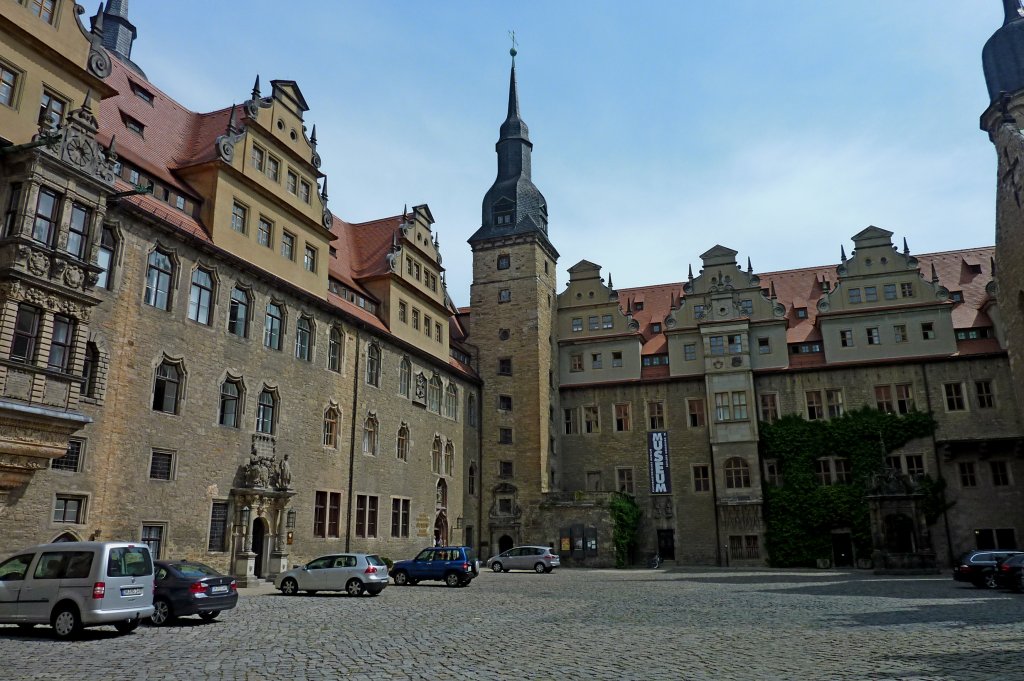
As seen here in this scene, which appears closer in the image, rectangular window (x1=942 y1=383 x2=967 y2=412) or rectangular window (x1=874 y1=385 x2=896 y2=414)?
rectangular window (x1=942 y1=383 x2=967 y2=412)

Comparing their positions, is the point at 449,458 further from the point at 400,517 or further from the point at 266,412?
the point at 266,412

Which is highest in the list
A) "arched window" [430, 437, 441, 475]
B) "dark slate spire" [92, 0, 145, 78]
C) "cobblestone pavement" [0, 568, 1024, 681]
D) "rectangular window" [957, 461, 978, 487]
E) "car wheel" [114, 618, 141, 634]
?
"dark slate spire" [92, 0, 145, 78]

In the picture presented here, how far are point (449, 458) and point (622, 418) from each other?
11.0 m

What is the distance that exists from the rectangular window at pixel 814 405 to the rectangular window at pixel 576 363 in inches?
519

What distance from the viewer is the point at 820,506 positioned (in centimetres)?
3938

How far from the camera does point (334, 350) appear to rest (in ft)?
103

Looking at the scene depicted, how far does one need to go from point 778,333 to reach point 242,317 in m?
29.6

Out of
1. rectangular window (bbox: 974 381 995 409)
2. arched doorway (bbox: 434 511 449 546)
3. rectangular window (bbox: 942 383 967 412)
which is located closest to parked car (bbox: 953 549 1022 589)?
rectangular window (bbox: 942 383 967 412)

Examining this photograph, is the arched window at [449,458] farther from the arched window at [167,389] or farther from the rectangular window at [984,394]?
the rectangular window at [984,394]

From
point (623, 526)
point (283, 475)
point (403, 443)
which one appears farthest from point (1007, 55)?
point (283, 475)

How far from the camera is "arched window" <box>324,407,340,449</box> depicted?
30.2m

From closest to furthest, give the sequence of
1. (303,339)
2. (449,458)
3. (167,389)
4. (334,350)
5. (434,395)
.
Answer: (167,389) < (303,339) < (334,350) < (434,395) < (449,458)

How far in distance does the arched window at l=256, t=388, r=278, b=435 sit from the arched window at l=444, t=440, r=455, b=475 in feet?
45.9

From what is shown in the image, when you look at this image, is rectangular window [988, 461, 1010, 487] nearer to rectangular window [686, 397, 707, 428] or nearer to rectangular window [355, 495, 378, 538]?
rectangular window [686, 397, 707, 428]
